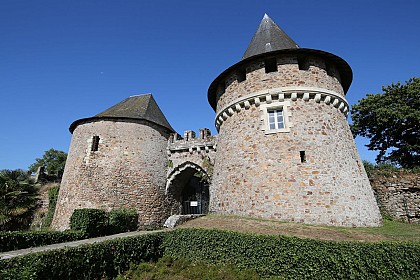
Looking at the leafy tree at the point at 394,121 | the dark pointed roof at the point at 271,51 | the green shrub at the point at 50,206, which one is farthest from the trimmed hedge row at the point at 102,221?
the leafy tree at the point at 394,121

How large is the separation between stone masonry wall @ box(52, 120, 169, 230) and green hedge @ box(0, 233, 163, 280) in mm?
6064

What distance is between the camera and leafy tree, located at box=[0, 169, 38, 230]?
45.0 ft

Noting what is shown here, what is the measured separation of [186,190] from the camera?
17.1 meters

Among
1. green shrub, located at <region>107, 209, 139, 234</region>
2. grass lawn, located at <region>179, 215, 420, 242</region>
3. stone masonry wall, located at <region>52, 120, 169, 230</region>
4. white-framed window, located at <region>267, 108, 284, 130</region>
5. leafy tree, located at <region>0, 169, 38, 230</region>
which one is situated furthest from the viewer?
leafy tree, located at <region>0, 169, 38, 230</region>

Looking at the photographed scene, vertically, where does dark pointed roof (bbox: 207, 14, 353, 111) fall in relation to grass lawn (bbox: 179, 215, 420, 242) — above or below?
above

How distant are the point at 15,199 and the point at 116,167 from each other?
7.60m

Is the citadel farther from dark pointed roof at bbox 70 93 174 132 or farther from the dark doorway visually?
the dark doorway

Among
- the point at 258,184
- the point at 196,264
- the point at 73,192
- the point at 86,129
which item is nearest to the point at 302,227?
the point at 258,184

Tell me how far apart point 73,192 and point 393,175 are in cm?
1693

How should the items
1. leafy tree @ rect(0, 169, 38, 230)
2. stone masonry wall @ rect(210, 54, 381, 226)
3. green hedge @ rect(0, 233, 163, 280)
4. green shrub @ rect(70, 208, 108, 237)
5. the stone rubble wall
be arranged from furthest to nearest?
1. the stone rubble wall
2. leafy tree @ rect(0, 169, 38, 230)
3. green shrub @ rect(70, 208, 108, 237)
4. stone masonry wall @ rect(210, 54, 381, 226)
5. green hedge @ rect(0, 233, 163, 280)

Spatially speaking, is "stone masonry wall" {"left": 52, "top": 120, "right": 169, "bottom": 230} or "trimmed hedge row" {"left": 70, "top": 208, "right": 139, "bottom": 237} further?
"stone masonry wall" {"left": 52, "top": 120, "right": 169, "bottom": 230}

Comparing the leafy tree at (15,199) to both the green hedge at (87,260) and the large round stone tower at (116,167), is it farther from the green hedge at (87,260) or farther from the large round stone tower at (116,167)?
the green hedge at (87,260)

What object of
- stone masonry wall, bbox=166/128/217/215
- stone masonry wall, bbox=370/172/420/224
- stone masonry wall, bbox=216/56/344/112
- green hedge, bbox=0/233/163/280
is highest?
stone masonry wall, bbox=216/56/344/112

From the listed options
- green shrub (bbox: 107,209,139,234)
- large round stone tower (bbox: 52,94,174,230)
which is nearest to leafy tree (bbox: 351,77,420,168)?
large round stone tower (bbox: 52,94,174,230)
